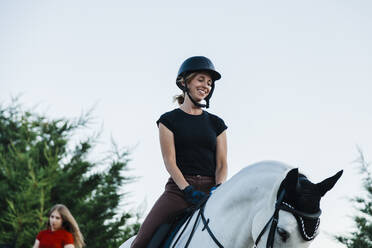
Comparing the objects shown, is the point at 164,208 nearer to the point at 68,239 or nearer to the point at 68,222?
the point at 68,239

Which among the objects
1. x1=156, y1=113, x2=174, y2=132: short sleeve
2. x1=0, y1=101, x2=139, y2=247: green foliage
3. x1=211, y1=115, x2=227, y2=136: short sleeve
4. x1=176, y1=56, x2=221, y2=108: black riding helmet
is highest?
x1=176, y1=56, x2=221, y2=108: black riding helmet

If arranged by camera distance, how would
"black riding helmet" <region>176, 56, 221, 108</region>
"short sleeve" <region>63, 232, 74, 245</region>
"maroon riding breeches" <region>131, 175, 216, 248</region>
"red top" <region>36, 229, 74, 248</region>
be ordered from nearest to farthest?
"maroon riding breeches" <region>131, 175, 216, 248</region> < "black riding helmet" <region>176, 56, 221, 108</region> < "red top" <region>36, 229, 74, 248</region> < "short sleeve" <region>63, 232, 74, 245</region>

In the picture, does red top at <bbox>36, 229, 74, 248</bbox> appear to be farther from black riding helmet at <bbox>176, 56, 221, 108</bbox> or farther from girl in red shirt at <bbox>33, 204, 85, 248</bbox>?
black riding helmet at <bbox>176, 56, 221, 108</bbox>

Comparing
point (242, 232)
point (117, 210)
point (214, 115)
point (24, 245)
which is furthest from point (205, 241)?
point (117, 210)

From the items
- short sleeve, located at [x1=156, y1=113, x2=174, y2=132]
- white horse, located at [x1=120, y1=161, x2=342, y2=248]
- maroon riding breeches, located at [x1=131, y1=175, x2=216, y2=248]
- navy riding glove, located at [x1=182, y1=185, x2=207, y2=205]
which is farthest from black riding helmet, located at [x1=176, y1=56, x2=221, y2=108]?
white horse, located at [x1=120, y1=161, x2=342, y2=248]

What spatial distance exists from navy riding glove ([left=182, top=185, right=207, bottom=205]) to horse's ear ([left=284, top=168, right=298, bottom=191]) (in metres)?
1.00

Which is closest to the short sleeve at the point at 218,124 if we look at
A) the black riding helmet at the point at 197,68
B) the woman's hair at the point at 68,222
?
the black riding helmet at the point at 197,68

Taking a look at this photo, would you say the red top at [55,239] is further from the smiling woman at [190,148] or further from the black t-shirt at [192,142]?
the black t-shirt at [192,142]

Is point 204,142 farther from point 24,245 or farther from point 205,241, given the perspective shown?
point 24,245

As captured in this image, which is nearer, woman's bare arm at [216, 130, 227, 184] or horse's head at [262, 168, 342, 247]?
horse's head at [262, 168, 342, 247]

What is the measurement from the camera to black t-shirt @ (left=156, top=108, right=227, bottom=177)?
3.47 metres

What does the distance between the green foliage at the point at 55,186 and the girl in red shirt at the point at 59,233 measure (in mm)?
5837

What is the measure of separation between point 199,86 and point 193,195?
993mm

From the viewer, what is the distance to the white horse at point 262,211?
7.56ft
